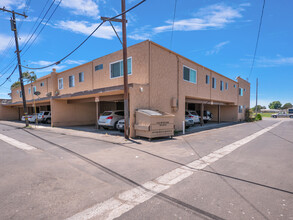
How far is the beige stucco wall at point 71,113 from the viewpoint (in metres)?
16.5

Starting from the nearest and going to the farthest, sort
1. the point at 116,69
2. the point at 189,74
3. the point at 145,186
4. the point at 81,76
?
the point at 145,186
the point at 116,69
the point at 189,74
the point at 81,76

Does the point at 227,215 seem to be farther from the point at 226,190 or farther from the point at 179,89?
the point at 179,89

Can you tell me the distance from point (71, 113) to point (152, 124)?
12056mm

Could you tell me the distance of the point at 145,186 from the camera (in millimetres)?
3682

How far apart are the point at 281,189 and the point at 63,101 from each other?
17819mm

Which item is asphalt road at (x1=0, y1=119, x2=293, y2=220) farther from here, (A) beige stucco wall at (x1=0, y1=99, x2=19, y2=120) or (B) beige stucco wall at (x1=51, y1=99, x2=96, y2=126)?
(A) beige stucco wall at (x1=0, y1=99, x2=19, y2=120)

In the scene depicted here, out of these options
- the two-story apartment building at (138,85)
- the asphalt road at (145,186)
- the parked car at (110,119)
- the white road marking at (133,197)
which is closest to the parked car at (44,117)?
the two-story apartment building at (138,85)

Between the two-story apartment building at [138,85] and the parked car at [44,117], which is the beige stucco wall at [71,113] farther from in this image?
the parked car at [44,117]

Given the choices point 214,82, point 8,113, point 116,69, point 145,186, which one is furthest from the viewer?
point 8,113

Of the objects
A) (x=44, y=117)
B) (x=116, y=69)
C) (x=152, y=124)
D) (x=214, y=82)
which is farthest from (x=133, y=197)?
(x=44, y=117)

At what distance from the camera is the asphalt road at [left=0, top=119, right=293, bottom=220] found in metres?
2.75

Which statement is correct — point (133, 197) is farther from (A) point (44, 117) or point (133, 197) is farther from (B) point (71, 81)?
(A) point (44, 117)

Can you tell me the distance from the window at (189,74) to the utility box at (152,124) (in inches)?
231

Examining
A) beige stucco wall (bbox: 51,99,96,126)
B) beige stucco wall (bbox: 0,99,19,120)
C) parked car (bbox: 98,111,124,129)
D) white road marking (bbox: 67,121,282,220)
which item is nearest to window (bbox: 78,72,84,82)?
beige stucco wall (bbox: 51,99,96,126)
